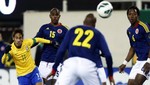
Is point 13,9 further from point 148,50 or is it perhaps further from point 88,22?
point 88,22

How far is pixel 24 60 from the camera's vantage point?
45.3ft

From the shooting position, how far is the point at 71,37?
1134 cm

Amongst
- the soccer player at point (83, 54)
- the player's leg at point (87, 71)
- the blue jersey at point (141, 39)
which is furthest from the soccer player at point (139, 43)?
the player's leg at point (87, 71)

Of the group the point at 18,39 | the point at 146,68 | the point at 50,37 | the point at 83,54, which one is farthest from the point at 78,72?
the point at 50,37

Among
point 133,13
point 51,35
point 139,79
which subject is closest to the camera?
point 133,13

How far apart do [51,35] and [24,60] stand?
4.00ft

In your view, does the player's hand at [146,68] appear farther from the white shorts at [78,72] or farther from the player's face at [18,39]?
the player's face at [18,39]

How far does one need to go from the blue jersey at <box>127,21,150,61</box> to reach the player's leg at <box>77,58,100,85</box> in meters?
2.54

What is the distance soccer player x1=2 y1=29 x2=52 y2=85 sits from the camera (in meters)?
13.7

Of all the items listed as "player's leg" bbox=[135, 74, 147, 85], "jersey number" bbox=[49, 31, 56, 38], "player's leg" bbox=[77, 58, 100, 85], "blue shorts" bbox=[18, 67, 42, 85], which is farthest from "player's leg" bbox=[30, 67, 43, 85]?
"player's leg" bbox=[77, 58, 100, 85]

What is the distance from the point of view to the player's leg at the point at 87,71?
1109cm

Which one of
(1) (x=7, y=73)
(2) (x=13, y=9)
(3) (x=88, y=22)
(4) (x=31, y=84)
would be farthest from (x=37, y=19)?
(3) (x=88, y=22)

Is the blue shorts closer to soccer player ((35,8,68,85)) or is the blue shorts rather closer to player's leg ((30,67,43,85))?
player's leg ((30,67,43,85))

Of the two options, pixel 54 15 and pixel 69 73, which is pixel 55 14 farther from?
pixel 69 73
